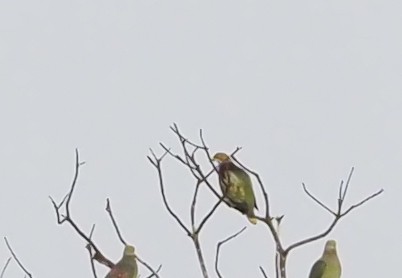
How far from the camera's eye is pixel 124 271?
3475 millimetres

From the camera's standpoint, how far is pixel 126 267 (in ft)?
11.2

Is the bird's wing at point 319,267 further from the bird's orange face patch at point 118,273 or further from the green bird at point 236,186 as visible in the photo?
the bird's orange face patch at point 118,273

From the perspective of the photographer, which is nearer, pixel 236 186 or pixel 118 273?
pixel 118 273

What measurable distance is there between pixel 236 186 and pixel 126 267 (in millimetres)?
666

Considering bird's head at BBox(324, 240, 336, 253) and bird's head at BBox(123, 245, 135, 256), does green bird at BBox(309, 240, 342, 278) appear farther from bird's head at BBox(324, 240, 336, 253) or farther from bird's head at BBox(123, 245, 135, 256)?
bird's head at BBox(123, 245, 135, 256)

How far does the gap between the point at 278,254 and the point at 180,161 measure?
547 millimetres

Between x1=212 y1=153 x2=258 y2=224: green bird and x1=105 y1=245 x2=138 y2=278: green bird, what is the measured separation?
1.60 feet

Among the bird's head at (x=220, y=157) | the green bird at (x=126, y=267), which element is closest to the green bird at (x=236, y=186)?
the bird's head at (x=220, y=157)

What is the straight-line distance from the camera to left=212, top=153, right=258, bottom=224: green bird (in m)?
3.66

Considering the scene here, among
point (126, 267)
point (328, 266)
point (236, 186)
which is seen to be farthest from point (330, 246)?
point (126, 267)

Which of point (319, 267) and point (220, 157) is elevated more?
point (220, 157)

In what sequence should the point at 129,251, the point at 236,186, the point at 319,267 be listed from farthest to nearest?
the point at 236,186 → the point at 319,267 → the point at 129,251

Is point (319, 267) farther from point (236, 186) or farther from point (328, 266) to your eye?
point (236, 186)

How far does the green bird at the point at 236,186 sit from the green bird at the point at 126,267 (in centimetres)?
49
